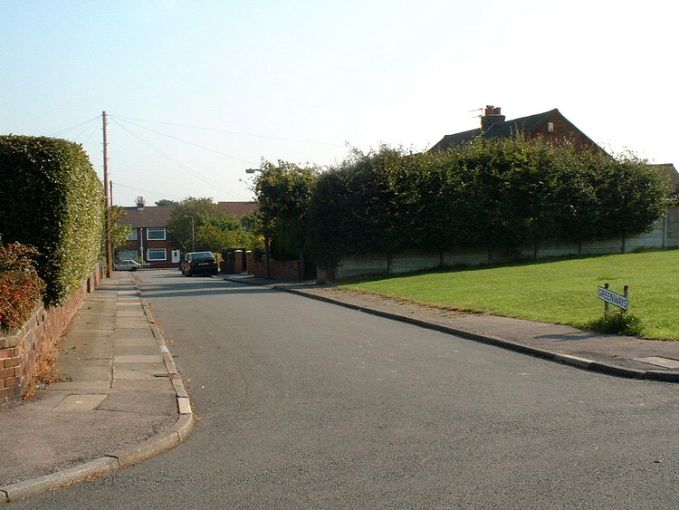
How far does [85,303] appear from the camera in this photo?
24.4 metres

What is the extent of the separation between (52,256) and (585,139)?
147 ft

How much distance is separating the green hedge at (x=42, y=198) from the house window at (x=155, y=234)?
88933 millimetres

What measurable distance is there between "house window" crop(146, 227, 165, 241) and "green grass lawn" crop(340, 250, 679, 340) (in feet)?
233

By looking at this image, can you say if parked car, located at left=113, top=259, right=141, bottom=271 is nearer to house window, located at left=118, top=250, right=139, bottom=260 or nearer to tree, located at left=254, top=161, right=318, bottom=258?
house window, located at left=118, top=250, right=139, bottom=260

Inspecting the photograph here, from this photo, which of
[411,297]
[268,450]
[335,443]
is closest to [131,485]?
[268,450]

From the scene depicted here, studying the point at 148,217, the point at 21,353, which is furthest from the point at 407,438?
the point at 148,217

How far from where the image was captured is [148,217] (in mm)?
100188

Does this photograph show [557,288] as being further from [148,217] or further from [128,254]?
[148,217]

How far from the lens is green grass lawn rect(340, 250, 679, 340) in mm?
15297

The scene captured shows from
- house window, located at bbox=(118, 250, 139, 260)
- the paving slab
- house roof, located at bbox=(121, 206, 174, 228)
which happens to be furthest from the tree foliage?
the paving slab

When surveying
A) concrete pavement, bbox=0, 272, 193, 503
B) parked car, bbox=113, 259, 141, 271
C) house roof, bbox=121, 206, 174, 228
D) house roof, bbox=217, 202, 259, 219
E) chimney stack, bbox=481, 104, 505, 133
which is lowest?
concrete pavement, bbox=0, 272, 193, 503

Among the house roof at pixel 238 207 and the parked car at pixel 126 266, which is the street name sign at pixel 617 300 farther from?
the house roof at pixel 238 207

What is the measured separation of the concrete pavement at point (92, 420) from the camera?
6180 mm

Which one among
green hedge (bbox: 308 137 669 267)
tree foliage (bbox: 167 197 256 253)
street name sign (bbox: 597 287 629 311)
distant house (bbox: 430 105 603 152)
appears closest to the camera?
street name sign (bbox: 597 287 629 311)
